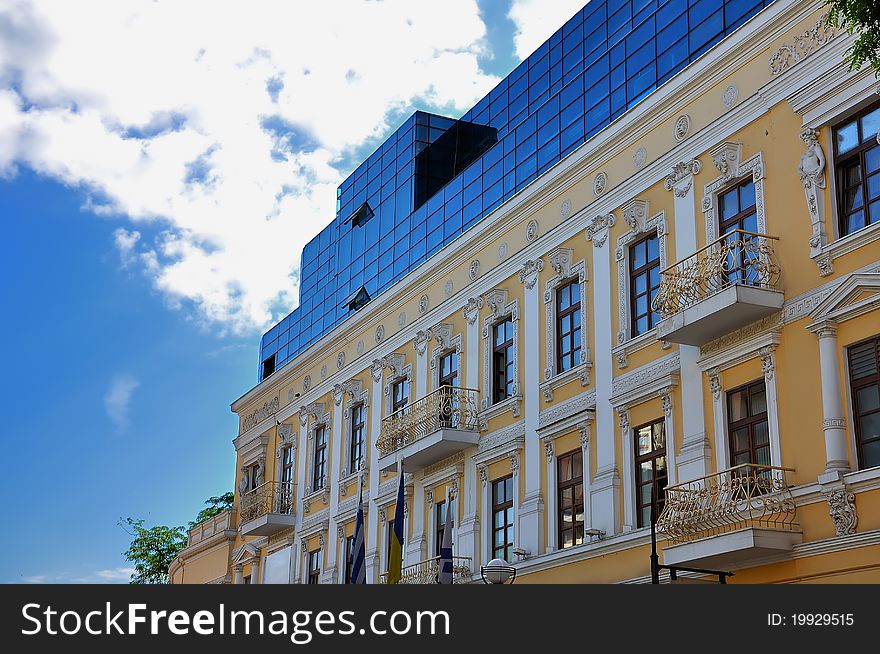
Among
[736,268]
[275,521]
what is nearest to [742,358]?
[736,268]

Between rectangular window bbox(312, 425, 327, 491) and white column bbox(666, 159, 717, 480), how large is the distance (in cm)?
1537

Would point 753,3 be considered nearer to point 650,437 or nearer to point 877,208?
point 877,208

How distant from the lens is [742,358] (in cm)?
1942

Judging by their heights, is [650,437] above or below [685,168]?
below

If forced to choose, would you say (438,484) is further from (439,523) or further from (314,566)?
(314,566)

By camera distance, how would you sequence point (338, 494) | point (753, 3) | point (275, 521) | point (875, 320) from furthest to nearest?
point (275, 521)
point (338, 494)
point (753, 3)
point (875, 320)

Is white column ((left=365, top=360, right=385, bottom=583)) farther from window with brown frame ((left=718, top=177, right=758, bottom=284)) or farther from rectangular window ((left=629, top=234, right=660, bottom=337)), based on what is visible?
window with brown frame ((left=718, top=177, right=758, bottom=284))

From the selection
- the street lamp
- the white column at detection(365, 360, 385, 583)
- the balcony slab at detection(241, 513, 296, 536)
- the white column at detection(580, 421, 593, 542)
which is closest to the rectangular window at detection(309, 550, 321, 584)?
the balcony slab at detection(241, 513, 296, 536)

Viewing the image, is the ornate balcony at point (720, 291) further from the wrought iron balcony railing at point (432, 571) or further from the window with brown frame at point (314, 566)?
the window with brown frame at point (314, 566)

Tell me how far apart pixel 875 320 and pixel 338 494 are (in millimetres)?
18102

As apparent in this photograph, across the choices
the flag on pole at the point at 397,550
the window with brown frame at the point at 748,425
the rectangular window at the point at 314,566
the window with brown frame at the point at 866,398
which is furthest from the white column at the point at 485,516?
the window with brown frame at the point at 866,398

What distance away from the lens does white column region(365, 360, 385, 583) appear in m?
30.4

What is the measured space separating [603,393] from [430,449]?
558 cm

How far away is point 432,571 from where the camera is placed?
26891 mm
